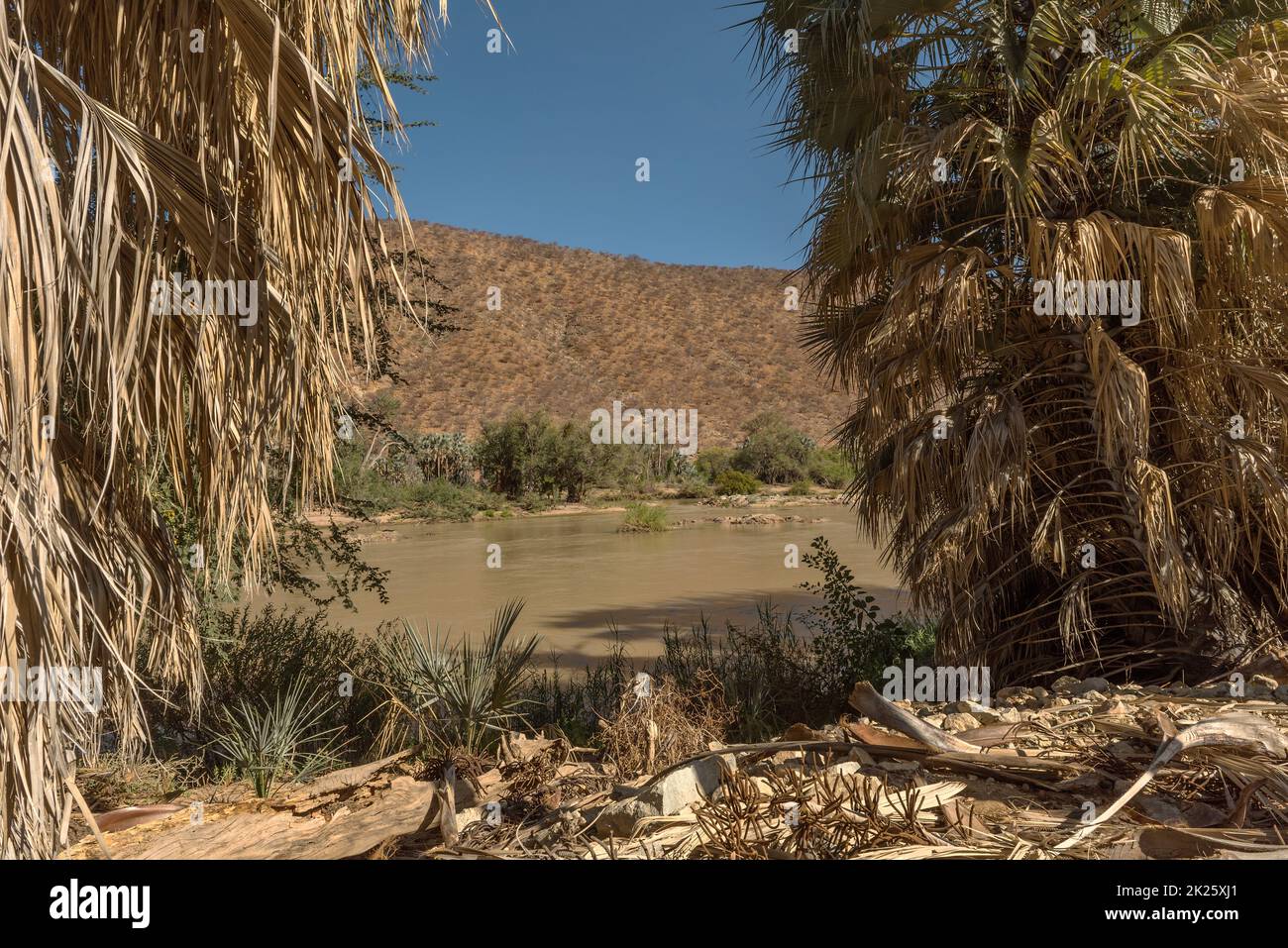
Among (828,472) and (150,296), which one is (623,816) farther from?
(828,472)

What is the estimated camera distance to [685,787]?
2533 mm

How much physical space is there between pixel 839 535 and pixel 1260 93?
15880mm

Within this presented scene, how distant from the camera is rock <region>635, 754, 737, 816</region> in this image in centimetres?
245

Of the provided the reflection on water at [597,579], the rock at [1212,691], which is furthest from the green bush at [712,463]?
the rock at [1212,691]

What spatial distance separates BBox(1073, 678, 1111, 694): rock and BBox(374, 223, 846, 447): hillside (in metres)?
37.5

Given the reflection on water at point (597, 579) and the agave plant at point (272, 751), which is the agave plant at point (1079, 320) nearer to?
the agave plant at point (272, 751)

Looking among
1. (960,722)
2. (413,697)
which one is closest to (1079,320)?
(960,722)

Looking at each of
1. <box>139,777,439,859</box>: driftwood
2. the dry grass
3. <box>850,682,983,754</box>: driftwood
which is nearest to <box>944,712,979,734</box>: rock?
<box>850,682,983,754</box>: driftwood

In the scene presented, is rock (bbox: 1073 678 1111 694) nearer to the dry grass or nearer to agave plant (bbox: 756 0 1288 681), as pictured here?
agave plant (bbox: 756 0 1288 681)

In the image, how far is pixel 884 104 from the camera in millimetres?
5613

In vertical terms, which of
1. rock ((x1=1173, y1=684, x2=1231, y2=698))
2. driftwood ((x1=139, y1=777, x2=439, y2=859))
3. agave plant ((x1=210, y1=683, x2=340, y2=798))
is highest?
rock ((x1=1173, y1=684, x2=1231, y2=698))

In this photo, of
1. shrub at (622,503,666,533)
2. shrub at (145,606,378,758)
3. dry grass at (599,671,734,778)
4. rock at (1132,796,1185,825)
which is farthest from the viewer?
shrub at (622,503,666,533)
